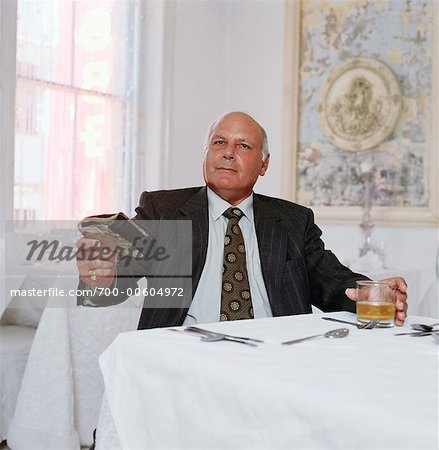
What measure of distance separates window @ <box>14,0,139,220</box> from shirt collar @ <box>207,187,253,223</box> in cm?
273

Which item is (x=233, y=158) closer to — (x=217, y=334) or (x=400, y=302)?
(x=400, y=302)

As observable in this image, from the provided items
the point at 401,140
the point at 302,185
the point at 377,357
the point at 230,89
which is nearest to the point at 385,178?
the point at 401,140

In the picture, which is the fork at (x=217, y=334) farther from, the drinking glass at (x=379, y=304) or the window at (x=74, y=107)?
the window at (x=74, y=107)

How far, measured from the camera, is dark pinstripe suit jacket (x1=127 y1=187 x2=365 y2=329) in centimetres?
192

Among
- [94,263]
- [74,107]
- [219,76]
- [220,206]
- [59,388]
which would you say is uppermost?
[219,76]

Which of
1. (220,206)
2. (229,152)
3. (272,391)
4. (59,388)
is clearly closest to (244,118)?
(229,152)

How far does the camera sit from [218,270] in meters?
1.99

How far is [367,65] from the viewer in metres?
5.08

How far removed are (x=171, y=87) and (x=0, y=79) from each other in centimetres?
157

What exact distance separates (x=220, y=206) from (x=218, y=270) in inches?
9.7

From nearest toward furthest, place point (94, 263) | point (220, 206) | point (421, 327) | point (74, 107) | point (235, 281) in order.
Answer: point (421, 327) → point (94, 263) → point (235, 281) → point (220, 206) → point (74, 107)

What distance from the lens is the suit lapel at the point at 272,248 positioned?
6.50 ft

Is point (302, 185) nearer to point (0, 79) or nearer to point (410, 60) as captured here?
point (410, 60)

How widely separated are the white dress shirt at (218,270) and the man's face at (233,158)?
0.04m
